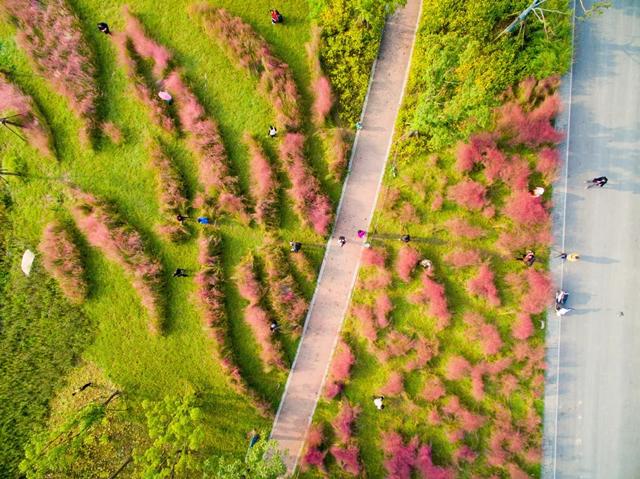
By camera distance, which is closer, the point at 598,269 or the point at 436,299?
the point at 436,299

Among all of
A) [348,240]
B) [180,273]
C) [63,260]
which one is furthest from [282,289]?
[63,260]

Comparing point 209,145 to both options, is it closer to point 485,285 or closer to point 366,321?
point 366,321

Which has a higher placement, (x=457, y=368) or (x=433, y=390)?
(x=457, y=368)

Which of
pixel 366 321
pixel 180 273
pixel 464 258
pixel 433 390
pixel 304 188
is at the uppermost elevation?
pixel 304 188

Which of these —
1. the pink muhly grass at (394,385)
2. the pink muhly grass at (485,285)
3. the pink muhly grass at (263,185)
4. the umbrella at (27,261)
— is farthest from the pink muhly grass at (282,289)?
the umbrella at (27,261)

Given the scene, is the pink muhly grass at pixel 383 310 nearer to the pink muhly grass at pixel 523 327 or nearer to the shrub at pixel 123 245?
the pink muhly grass at pixel 523 327

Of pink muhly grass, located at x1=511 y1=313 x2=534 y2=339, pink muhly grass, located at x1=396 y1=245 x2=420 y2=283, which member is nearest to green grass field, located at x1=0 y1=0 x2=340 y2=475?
pink muhly grass, located at x1=396 y1=245 x2=420 y2=283

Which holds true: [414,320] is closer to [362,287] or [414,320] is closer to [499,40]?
[362,287]

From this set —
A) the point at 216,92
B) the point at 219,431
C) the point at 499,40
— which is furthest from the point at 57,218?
the point at 499,40
